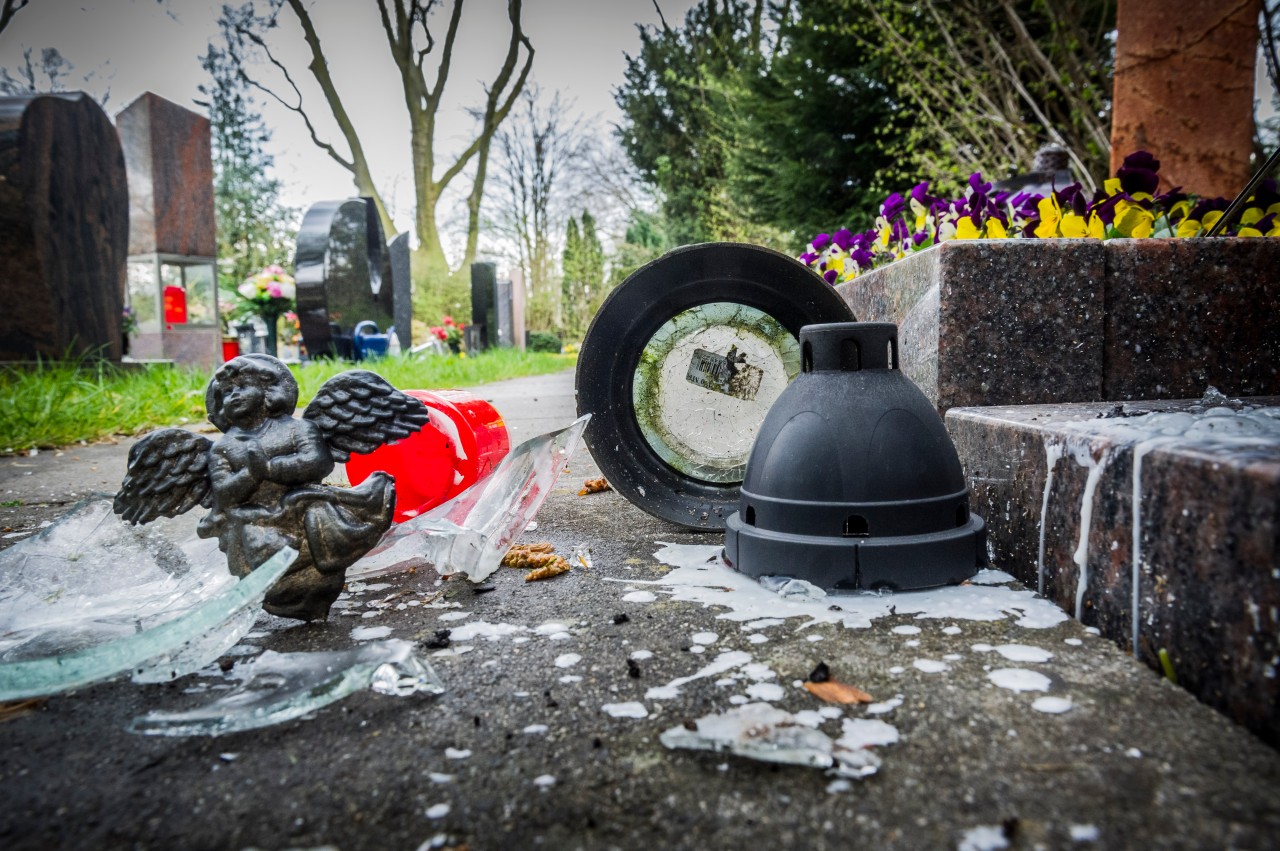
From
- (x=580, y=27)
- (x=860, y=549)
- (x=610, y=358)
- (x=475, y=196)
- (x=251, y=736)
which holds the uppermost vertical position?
(x=475, y=196)

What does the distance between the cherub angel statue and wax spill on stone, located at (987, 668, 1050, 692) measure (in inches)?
40.6

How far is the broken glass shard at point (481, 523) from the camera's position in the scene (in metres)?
1.61

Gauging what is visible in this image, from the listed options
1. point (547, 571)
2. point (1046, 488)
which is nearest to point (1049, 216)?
point (1046, 488)

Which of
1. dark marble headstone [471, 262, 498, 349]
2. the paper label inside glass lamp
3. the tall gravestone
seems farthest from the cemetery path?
the tall gravestone

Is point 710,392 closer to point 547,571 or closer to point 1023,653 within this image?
point 547,571

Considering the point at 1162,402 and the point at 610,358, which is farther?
the point at 610,358

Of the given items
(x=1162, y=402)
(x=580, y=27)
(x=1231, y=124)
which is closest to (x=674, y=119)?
(x=580, y=27)

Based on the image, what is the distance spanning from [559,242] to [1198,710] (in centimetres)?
2444

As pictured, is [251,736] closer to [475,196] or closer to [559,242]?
[475,196]

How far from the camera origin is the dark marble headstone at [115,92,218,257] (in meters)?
8.62

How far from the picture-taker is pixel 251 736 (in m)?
0.97

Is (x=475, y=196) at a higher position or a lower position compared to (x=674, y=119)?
lower

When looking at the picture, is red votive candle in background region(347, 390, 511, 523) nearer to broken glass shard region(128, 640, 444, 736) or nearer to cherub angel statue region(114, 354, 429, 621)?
cherub angel statue region(114, 354, 429, 621)

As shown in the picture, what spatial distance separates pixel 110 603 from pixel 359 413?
620mm
